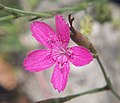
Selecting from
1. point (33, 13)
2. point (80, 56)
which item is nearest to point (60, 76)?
point (80, 56)

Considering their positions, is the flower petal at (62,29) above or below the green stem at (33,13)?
below

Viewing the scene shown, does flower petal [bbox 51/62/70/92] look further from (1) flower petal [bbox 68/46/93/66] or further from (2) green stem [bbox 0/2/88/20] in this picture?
(2) green stem [bbox 0/2/88/20]

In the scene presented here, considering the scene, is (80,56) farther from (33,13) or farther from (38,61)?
(33,13)

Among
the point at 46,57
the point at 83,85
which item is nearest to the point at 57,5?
the point at 83,85

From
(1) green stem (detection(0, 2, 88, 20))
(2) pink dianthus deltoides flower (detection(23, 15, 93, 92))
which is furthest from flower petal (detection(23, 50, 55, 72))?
(1) green stem (detection(0, 2, 88, 20))

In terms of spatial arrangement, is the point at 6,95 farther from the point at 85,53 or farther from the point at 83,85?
the point at 85,53

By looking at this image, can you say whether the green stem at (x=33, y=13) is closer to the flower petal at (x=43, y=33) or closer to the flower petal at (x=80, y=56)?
the flower petal at (x=43, y=33)

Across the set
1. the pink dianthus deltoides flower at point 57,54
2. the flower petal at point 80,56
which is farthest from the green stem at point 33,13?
the flower petal at point 80,56
